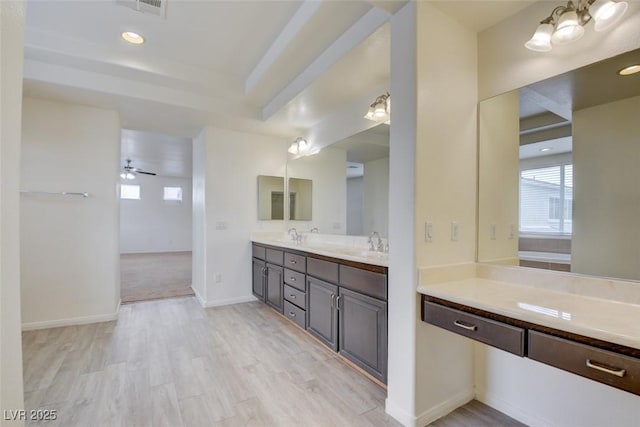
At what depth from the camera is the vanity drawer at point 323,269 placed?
7.71 feet

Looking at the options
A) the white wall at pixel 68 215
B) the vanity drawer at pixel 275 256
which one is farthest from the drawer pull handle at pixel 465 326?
the white wall at pixel 68 215

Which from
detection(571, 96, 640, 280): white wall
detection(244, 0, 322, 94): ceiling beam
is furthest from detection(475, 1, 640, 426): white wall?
detection(244, 0, 322, 94): ceiling beam

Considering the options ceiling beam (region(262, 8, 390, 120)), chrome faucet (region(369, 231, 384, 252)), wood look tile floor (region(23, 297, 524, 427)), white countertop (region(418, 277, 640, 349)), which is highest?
ceiling beam (region(262, 8, 390, 120))

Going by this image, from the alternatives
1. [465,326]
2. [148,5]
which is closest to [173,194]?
[148,5]

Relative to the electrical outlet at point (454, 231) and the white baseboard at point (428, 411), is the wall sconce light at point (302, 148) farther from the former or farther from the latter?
the white baseboard at point (428, 411)

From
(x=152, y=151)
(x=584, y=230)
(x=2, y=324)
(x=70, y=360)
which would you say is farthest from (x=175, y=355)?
(x=152, y=151)

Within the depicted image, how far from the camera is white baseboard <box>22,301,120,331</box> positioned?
9.85 ft

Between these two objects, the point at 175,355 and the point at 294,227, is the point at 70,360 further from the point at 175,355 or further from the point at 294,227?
the point at 294,227

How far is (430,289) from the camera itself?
5.07 ft

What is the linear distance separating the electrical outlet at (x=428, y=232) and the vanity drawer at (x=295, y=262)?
4.53ft

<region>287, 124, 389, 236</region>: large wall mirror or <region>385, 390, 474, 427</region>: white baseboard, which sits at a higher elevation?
<region>287, 124, 389, 236</region>: large wall mirror

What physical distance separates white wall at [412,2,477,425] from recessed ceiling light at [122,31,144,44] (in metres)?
2.24

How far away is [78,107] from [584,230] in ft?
14.6

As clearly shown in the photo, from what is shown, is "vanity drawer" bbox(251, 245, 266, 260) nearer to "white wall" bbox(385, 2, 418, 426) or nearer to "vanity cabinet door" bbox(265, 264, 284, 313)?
"vanity cabinet door" bbox(265, 264, 284, 313)
